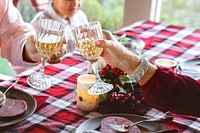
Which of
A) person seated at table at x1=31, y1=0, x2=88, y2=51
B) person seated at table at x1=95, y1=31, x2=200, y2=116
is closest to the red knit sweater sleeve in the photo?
person seated at table at x1=95, y1=31, x2=200, y2=116

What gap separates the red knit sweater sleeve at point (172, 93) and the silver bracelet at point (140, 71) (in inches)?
1.3

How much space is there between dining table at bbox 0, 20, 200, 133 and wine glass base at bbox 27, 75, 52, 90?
1 cm

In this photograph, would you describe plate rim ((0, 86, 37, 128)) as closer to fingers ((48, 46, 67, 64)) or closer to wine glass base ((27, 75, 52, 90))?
wine glass base ((27, 75, 52, 90))

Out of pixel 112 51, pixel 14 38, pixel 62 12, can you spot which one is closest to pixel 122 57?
pixel 112 51

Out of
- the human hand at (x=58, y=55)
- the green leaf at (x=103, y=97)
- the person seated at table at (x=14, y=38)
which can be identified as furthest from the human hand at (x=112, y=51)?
the person seated at table at (x=14, y=38)

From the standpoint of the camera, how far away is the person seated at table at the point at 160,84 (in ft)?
4.05

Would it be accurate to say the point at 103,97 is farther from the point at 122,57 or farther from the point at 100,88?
the point at 122,57

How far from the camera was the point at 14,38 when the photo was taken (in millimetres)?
1782

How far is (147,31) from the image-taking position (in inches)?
87.0

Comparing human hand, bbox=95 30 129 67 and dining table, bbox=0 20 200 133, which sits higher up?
human hand, bbox=95 30 129 67

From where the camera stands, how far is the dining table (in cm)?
119

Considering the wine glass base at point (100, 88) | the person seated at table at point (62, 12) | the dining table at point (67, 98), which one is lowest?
the dining table at point (67, 98)

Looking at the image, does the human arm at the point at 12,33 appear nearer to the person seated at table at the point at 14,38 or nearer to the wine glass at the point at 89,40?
the person seated at table at the point at 14,38

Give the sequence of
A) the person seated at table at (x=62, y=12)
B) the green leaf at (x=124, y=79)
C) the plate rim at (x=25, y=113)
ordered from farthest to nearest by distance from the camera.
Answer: the person seated at table at (x=62, y=12) < the green leaf at (x=124, y=79) < the plate rim at (x=25, y=113)
